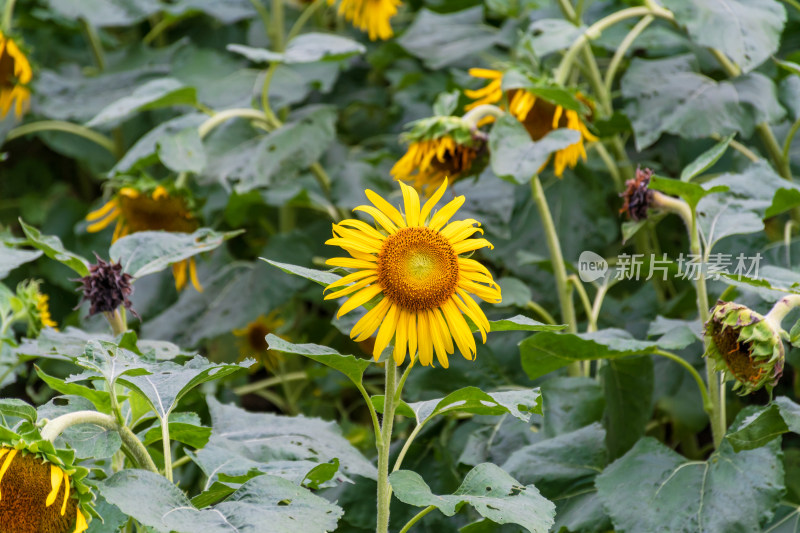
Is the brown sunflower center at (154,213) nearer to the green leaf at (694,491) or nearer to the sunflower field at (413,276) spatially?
the sunflower field at (413,276)

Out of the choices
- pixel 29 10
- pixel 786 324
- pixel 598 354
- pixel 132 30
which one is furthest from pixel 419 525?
pixel 132 30

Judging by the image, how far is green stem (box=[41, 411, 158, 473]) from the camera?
2.27 ft

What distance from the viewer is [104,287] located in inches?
40.9

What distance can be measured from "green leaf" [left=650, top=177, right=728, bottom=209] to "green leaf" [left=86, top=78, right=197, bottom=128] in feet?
2.67

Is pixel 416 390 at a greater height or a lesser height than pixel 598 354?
lesser

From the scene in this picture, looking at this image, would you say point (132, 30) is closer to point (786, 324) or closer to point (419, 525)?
point (419, 525)

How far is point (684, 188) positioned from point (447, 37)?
0.92 metres

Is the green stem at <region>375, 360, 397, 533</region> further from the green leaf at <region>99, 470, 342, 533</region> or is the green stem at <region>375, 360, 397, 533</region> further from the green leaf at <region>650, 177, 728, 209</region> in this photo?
the green leaf at <region>650, 177, 728, 209</region>

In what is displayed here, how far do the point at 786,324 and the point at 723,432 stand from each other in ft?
0.60

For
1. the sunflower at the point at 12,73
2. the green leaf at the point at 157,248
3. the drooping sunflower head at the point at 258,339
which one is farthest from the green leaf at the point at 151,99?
the drooping sunflower head at the point at 258,339

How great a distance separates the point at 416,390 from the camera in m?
1.30

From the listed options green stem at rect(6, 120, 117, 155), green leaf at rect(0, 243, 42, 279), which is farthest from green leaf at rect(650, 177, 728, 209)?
green stem at rect(6, 120, 117, 155)

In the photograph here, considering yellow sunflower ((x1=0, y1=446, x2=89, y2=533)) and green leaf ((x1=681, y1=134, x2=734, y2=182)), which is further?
green leaf ((x1=681, y1=134, x2=734, y2=182))

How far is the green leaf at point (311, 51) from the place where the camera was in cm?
144
